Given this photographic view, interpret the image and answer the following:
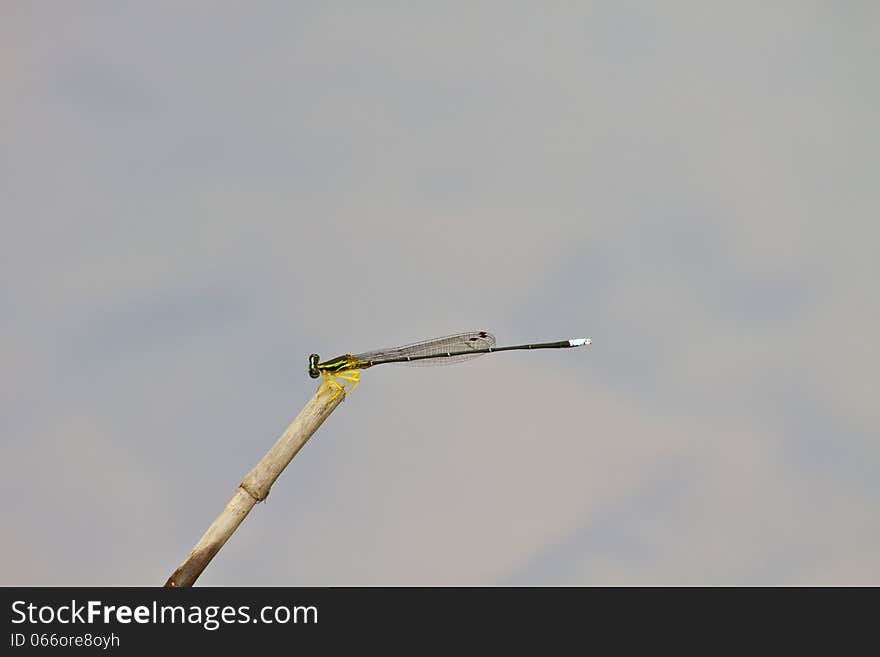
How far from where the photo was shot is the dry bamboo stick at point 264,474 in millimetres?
18344

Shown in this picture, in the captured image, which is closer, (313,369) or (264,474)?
(264,474)

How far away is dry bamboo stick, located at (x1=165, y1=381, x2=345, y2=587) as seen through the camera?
18344 millimetres

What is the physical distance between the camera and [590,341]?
20984 millimetres

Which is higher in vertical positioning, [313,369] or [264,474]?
[313,369]

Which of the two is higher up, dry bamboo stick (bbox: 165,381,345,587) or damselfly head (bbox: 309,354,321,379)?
damselfly head (bbox: 309,354,321,379)

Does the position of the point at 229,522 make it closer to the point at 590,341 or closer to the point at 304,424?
the point at 304,424

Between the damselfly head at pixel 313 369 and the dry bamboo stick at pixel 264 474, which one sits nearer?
the dry bamboo stick at pixel 264 474

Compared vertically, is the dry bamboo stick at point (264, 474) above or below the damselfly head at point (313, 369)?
below

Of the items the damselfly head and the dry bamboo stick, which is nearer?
the dry bamboo stick

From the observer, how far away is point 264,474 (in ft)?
61.3

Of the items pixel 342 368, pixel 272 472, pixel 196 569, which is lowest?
pixel 196 569
